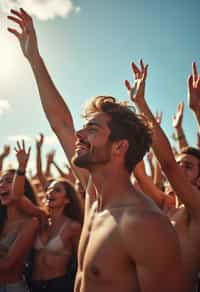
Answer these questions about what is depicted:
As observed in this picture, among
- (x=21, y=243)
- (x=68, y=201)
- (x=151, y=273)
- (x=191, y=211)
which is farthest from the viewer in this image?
(x=68, y=201)

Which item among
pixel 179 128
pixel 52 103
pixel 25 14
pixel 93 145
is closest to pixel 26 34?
pixel 25 14

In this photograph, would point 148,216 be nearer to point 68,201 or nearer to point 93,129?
point 93,129

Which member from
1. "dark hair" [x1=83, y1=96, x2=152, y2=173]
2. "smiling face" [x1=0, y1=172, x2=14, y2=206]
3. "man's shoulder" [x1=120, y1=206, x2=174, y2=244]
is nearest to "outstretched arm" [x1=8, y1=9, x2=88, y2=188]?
"dark hair" [x1=83, y1=96, x2=152, y2=173]

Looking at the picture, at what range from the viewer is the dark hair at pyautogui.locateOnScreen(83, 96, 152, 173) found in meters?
2.69

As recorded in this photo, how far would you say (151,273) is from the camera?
1882 millimetres

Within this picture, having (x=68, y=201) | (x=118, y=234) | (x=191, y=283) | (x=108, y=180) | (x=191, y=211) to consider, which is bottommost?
(x=191, y=283)

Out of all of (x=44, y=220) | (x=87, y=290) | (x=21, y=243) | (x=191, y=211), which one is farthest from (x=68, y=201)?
(x=87, y=290)

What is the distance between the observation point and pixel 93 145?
261 cm

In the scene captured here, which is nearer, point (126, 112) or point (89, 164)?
point (89, 164)

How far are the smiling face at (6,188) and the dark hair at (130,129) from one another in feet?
8.41

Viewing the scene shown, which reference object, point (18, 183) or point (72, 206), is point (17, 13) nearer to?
point (18, 183)

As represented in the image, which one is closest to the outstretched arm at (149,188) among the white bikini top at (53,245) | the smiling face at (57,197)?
the smiling face at (57,197)

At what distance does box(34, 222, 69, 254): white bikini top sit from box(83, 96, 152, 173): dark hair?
7.16 ft

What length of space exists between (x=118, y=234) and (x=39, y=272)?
106 inches
